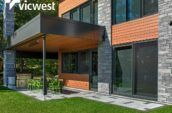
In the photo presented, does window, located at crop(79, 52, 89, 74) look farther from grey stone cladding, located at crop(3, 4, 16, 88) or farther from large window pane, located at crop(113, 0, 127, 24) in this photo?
grey stone cladding, located at crop(3, 4, 16, 88)

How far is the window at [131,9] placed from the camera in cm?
1095

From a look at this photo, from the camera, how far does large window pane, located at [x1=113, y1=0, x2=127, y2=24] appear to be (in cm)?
1249

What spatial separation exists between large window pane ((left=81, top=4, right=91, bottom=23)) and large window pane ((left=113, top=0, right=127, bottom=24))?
8.93 ft

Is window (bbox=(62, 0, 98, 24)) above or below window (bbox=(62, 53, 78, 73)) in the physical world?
above

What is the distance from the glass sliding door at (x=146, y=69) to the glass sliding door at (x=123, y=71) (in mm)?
479

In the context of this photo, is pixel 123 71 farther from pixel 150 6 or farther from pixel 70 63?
pixel 70 63

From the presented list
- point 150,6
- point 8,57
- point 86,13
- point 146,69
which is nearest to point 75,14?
point 86,13

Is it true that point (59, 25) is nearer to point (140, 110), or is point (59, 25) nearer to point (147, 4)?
point (147, 4)

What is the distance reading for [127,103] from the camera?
34.0ft

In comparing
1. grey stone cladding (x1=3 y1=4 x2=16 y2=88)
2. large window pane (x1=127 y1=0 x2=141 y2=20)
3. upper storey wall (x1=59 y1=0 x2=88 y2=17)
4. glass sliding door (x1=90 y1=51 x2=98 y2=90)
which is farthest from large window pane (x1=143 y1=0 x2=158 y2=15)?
grey stone cladding (x1=3 y1=4 x2=16 y2=88)

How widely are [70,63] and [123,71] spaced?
6537mm

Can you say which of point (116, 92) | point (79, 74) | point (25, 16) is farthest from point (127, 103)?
point (25, 16)

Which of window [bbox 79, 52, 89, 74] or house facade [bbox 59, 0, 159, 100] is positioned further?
window [bbox 79, 52, 89, 74]

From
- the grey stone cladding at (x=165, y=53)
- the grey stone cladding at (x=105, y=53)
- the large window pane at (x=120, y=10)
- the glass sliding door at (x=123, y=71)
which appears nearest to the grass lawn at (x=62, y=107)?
the grey stone cladding at (x=165, y=53)
